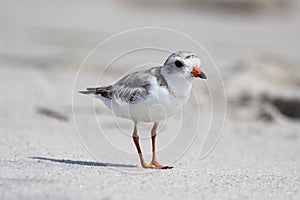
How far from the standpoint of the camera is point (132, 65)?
1134 cm

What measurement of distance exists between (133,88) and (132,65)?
20.5ft

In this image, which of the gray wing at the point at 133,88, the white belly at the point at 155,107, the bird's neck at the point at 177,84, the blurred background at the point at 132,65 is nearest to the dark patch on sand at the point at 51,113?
the blurred background at the point at 132,65

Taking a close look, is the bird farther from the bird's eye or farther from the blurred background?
the blurred background

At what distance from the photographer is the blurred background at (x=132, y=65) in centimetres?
697

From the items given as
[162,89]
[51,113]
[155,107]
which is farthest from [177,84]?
[51,113]

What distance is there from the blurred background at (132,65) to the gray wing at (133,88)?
2.10ft

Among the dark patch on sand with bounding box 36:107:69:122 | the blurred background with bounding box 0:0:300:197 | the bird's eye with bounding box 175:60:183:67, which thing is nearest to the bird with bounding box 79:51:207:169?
the bird's eye with bounding box 175:60:183:67

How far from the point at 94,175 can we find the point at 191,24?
14.4 m

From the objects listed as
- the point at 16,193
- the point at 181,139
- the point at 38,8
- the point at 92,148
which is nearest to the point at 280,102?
the point at 181,139

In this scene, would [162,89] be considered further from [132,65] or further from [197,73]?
[132,65]

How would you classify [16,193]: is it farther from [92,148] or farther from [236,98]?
[236,98]

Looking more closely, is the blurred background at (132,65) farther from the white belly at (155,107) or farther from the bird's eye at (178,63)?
the bird's eye at (178,63)

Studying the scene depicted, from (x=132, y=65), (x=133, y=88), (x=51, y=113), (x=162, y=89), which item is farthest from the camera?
(x=132, y=65)

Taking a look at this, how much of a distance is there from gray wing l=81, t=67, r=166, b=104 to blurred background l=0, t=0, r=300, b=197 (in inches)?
25.2
